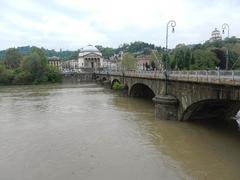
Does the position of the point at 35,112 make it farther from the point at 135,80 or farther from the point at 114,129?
the point at 135,80

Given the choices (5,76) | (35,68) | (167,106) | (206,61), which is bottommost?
(167,106)

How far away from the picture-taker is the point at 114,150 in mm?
21062

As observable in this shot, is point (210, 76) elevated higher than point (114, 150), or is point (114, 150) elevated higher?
point (210, 76)

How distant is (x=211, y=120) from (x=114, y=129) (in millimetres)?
9591

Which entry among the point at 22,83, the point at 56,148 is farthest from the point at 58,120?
the point at 22,83

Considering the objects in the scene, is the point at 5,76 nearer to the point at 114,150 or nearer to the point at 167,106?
the point at 167,106

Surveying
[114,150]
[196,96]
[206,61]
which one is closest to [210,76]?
[196,96]

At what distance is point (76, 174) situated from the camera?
16.7 metres

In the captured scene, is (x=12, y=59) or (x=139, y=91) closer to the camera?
(x=139, y=91)

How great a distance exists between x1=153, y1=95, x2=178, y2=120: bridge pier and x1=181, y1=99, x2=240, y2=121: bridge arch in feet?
3.62

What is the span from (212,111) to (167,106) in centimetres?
451

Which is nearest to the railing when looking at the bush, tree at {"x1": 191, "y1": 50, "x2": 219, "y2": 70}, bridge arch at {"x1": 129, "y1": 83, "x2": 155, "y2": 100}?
bridge arch at {"x1": 129, "y1": 83, "x2": 155, "y2": 100}

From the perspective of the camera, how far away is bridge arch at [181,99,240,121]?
2811 cm

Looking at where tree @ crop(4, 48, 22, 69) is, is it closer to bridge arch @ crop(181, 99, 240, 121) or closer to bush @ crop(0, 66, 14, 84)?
bush @ crop(0, 66, 14, 84)
